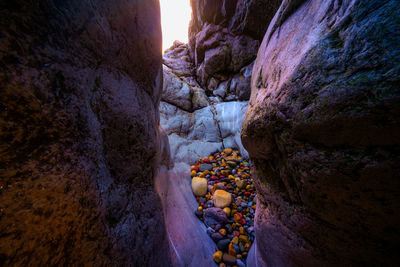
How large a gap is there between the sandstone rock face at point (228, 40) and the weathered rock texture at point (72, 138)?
572 centimetres

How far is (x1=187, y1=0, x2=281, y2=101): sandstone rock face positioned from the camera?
532 centimetres

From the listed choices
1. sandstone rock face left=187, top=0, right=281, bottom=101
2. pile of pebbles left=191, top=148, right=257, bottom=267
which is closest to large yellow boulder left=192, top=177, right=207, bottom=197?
pile of pebbles left=191, top=148, right=257, bottom=267

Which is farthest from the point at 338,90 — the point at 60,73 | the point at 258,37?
the point at 258,37

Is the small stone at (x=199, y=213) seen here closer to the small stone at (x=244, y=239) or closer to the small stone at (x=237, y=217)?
the small stone at (x=237, y=217)

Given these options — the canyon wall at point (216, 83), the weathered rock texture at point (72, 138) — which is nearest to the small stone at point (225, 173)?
the canyon wall at point (216, 83)

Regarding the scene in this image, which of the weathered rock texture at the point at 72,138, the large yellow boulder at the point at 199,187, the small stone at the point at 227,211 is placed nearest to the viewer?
the weathered rock texture at the point at 72,138

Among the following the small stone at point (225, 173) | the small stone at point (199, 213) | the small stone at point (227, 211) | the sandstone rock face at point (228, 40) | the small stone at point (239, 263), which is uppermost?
the sandstone rock face at point (228, 40)

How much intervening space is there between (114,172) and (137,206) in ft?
1.32

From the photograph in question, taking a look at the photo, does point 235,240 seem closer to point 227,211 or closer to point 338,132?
point 227,211

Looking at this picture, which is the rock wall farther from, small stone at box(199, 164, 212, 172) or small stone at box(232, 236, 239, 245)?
small stone at box(232, 236, 239, 245)

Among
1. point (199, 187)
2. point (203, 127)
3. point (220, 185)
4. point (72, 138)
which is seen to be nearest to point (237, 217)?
point (220, 185)

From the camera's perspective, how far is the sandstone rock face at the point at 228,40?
17.5 ft

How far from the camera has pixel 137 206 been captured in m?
1.11

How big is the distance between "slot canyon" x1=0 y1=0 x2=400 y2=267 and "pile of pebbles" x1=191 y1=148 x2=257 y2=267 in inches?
26.7
